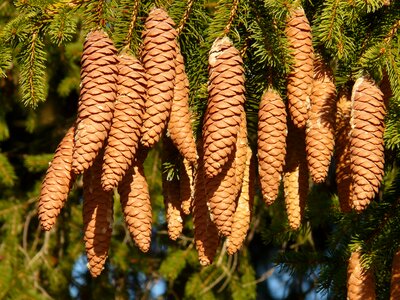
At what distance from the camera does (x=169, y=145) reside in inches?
66.5

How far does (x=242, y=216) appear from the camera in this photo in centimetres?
157

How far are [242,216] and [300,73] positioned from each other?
0.99ft

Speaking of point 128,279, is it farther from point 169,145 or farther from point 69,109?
point 169,145

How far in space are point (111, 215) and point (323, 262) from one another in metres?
0.97

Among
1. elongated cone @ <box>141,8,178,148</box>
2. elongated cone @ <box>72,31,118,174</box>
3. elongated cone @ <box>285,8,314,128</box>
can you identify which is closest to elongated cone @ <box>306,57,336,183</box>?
elongated cone @ <box>285,8,314,128</box>

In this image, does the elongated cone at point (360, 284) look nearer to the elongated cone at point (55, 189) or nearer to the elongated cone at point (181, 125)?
the elongated cone at point (181, 125)

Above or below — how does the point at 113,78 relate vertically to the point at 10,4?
below

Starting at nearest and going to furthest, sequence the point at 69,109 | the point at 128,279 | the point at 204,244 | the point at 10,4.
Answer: the point at 204,244
the point at 10,4
the point at 128,279
the point at 69,109

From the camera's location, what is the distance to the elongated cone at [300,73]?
1.56m

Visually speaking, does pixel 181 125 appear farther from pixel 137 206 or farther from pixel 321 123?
pixel 321 123

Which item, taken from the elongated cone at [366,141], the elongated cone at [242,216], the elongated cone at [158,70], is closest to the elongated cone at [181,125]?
the elongated cone at [158,70]

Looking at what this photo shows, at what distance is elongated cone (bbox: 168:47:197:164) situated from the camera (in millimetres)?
1480

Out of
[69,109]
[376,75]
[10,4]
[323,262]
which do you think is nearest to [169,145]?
[376,75]

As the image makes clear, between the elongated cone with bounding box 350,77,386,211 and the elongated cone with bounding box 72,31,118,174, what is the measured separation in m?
0.44
